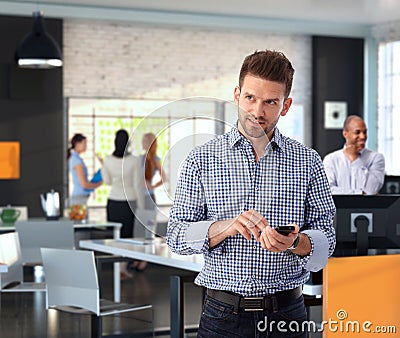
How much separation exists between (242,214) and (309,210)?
0.36m

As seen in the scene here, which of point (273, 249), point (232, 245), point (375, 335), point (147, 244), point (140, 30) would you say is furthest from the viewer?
point (140, 30)

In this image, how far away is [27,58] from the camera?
1002cm

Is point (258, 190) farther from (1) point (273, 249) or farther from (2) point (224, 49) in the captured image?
(2) point (224, 49)

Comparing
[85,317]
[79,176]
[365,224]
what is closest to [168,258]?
[365,224]

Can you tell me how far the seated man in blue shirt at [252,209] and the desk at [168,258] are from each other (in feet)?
8.33

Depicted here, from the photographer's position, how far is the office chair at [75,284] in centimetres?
568

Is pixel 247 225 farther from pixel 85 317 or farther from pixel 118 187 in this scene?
pixel 118 187

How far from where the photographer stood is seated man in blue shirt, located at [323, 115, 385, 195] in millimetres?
7895

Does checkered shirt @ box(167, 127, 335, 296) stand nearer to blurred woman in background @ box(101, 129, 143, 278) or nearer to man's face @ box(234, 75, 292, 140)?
man's face @ box(234, 75, 292, 140)

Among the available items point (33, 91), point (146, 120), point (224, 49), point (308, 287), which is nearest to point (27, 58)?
point (33, 91)

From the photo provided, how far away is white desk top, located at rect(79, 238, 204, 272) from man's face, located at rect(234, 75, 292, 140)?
9.03 feet

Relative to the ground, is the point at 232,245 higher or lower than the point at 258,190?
lower

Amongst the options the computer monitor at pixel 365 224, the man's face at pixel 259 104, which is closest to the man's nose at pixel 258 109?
the man's face at pixel 259 104

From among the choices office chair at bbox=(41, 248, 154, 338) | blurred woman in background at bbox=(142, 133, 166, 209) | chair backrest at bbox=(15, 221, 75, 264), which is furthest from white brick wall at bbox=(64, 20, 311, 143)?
blurred woman in background at bbox=(142, 133, 166, 209)
